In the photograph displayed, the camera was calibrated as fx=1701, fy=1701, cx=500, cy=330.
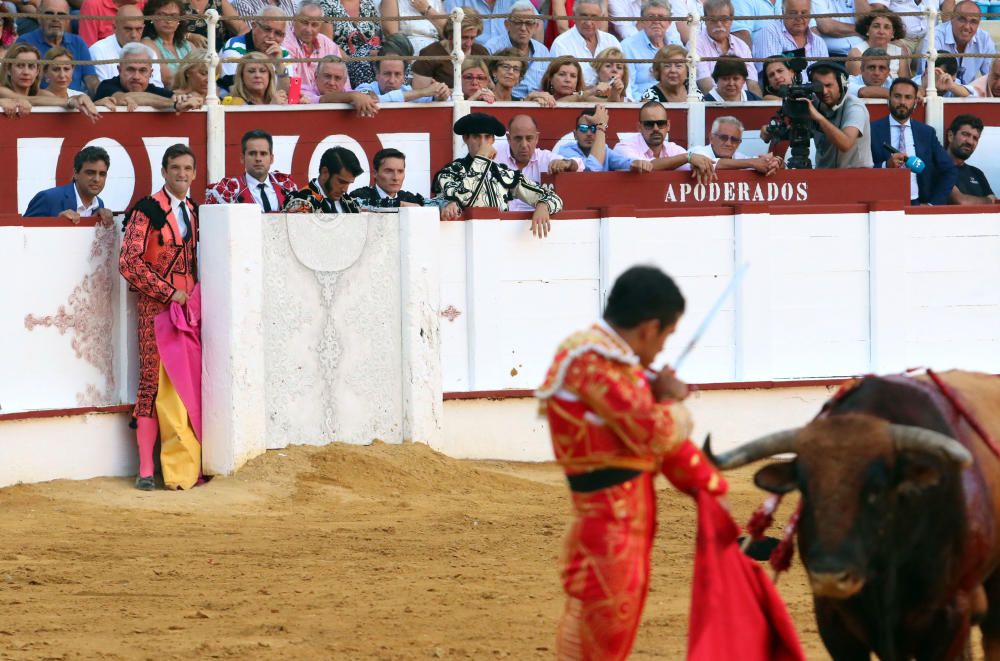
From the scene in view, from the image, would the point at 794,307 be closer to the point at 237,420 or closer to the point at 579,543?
the point at 237,420

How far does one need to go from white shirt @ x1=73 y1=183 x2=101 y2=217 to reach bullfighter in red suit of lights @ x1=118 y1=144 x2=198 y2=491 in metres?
0.42

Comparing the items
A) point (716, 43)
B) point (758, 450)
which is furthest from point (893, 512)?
point (716, 43)

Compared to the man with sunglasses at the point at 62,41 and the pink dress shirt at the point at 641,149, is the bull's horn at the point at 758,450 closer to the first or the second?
the pink dress shirt at the point at 641,149

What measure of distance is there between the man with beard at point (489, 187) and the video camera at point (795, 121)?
176 cm

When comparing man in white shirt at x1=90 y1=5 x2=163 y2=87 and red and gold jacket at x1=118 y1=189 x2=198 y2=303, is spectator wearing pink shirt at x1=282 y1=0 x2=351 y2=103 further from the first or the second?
red and gold jacket at x1=118 y1=189 x2=198 y2=303

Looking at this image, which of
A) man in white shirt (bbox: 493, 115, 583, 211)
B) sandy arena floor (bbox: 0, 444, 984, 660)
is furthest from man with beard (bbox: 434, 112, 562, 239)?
sandy arena floor (bbox: 0, 444, 984, 660)

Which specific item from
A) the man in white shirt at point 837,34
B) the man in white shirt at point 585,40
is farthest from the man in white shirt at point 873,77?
the man in white shirt at point 585,40

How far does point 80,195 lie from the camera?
9.85 meters

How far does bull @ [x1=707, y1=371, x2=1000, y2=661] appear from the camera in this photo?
4.72 metres

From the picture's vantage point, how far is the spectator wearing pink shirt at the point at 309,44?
1155 centimetres

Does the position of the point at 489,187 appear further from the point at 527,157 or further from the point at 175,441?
the point at 175,441

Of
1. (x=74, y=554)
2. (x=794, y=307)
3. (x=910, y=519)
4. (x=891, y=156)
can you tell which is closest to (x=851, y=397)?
(x=910, y=519)

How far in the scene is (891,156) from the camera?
38.5 ft

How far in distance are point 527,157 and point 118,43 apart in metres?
2.80
